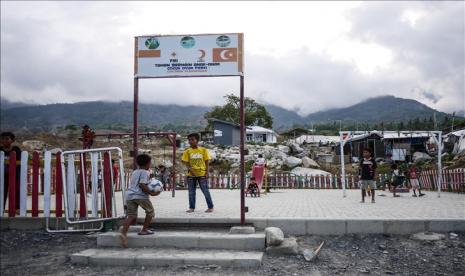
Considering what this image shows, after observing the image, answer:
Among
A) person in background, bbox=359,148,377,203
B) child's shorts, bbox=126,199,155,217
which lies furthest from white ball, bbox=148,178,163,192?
person in background, bbox=359,148,377,203

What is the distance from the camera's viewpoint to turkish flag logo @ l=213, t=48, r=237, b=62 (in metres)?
6.61

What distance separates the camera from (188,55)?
677cm

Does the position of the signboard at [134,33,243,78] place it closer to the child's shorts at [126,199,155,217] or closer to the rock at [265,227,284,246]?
the child's shorts at [126,199,155,217]

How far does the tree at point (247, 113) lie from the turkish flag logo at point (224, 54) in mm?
68996

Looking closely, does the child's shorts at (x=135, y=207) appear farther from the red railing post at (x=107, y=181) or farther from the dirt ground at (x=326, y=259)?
the dirt ground at (x=326, y=259)

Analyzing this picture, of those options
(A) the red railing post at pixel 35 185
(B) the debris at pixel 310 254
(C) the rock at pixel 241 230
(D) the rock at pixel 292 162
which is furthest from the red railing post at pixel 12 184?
(D) the rock at pixel 292 162

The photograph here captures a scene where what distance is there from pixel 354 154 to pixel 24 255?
4427cm

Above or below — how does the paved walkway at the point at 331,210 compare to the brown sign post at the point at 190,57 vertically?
below

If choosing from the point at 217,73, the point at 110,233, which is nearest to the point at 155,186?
the point at 110,233

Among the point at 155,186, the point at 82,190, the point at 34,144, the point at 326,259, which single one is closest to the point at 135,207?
the point at 155,186

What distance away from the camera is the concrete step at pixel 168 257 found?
530 cm

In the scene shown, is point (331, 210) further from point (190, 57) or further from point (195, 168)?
point (190, 57)

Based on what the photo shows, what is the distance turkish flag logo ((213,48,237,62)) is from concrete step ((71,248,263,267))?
3.15 m

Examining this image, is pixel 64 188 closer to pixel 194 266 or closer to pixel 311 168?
pixel 194 266
